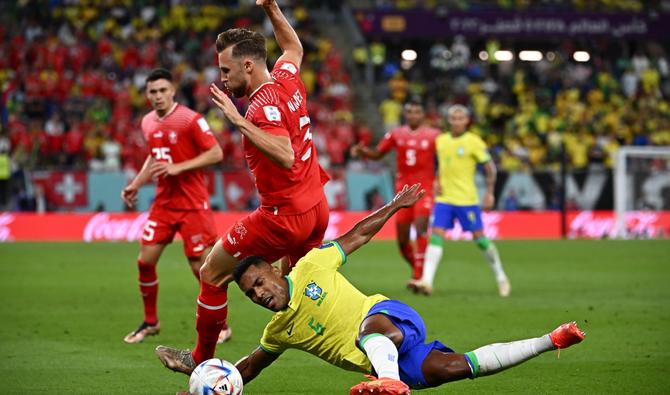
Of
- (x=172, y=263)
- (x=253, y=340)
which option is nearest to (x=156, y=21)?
(x=172, y=263)

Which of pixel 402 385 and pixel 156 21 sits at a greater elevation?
pixel 156 21

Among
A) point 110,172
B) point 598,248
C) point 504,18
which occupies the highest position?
point 504,18

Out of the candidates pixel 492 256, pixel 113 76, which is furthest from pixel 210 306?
pixel 113 76

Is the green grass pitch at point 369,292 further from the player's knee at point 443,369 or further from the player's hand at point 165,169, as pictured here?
the player's hand at point 165,169

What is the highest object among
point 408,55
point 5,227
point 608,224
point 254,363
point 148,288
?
point 408,55

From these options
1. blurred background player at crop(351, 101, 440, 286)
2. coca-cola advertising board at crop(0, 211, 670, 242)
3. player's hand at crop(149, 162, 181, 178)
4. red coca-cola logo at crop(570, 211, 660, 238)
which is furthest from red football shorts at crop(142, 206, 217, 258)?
red coca-cola logo at crop(570, 211, 660, 238)

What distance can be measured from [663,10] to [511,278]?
24079 mm

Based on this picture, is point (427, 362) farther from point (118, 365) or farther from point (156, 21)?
point (156, 21)

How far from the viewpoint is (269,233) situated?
734 cm

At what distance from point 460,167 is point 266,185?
24.1ft

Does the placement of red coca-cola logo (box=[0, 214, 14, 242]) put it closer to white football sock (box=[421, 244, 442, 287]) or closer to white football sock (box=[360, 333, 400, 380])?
white football sock (box=[421, 244, 442, 287])

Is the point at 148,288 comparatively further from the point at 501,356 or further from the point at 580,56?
the point at 580,56

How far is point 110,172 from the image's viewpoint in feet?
82.2

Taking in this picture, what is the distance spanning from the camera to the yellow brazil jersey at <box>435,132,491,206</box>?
1421cm
